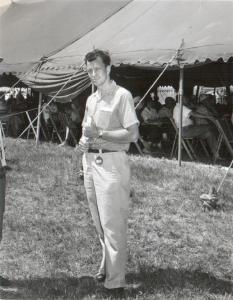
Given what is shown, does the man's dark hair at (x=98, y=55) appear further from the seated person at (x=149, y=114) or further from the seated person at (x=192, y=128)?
the seated person at (x=149, y=114)

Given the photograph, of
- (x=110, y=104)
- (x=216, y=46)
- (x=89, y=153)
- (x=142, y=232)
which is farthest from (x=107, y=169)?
(x=216, y=46)

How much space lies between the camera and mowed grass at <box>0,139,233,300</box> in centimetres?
429

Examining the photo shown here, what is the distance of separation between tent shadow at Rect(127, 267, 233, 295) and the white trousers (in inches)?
10.6

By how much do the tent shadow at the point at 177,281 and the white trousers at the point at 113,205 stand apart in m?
0.27

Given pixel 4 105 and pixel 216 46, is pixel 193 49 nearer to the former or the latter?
pixel 216 46

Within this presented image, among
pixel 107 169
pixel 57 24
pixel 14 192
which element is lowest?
pixel 14 192

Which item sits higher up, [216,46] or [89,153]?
[216,46]

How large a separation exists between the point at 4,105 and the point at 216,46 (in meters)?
6.29

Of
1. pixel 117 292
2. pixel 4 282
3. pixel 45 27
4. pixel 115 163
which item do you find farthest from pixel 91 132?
pixel 45 27

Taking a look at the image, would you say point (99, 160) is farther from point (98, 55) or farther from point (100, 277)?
point (100, 277)

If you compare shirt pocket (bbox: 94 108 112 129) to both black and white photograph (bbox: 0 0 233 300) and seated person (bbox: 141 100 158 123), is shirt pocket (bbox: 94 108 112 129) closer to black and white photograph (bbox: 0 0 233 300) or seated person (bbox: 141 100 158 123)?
black and white photograph (bbox: 0 0 233 300)

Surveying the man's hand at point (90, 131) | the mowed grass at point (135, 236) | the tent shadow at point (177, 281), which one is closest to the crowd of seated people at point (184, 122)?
the mowed grass at point (135, 236)

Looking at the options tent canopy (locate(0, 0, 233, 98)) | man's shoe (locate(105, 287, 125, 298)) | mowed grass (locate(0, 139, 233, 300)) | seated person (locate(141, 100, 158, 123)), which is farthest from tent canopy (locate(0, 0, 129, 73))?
man's shoe (locate(105, 287, 125, 298))

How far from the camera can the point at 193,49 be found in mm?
9070
